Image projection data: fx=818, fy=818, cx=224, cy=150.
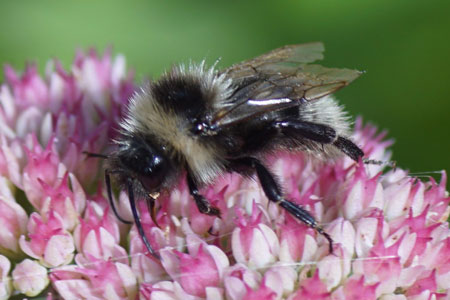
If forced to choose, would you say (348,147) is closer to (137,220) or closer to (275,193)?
(275,193)

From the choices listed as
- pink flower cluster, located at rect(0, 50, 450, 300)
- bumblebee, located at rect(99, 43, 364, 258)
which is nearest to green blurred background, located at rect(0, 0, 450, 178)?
pink flower cluster, located at rect(0, 50, 450, 300)

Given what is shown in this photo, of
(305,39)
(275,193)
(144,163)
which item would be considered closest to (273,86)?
(275,193)

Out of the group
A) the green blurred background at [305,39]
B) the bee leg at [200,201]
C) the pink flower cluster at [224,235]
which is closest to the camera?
the pink flower cluster at [224,235]

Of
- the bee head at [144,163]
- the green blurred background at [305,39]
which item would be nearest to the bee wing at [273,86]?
the bee head at [144,163]

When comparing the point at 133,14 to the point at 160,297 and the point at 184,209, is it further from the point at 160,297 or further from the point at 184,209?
the point at 160,297

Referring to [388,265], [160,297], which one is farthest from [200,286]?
[388,265]

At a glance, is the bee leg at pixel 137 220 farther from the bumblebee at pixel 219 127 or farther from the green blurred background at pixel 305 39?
the green blurred background at pixel 305 39

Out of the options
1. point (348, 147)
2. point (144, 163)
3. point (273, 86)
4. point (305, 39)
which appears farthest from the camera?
point (305, 39)
